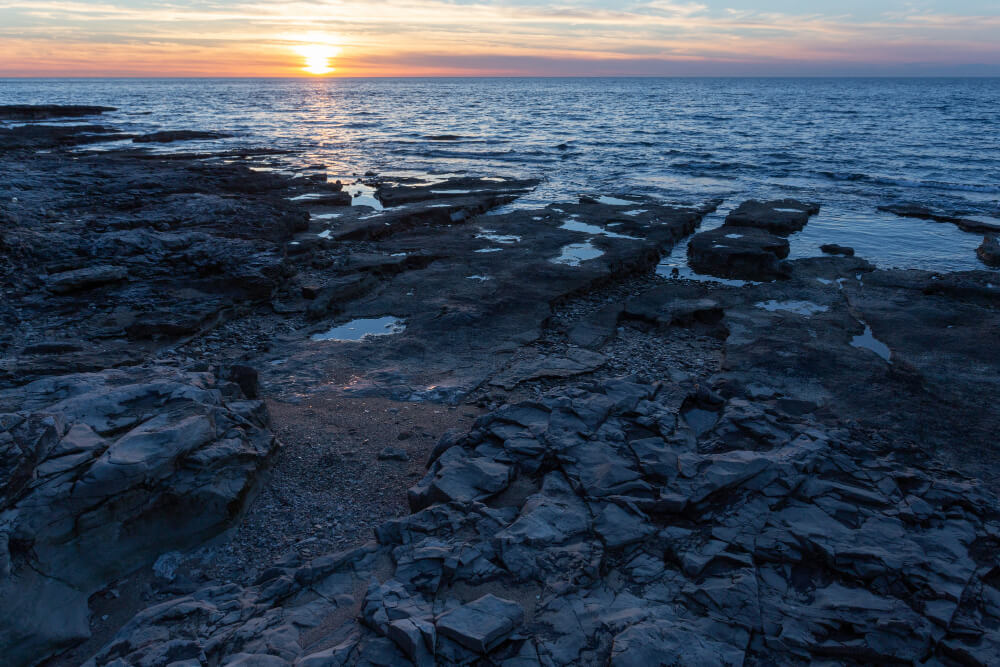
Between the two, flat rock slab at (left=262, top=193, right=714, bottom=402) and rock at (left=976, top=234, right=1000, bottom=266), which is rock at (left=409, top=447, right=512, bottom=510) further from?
rock at (left=976, top=234, right=1000, bottom=266)

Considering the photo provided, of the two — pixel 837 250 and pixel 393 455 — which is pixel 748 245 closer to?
pixel 837 250

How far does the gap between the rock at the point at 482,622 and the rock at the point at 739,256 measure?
1040 centimetres

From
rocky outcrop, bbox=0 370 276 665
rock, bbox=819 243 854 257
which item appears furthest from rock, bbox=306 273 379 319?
rock, bbox=819 243 854 257

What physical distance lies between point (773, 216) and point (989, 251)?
4.89 metres

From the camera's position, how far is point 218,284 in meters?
10.5

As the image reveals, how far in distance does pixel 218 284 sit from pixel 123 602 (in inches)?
274

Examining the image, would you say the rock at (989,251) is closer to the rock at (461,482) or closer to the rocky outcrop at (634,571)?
the rocky outcrop at (634,571)

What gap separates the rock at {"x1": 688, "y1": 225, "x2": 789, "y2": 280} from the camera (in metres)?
12.6

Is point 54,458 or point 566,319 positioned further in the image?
point 566,319

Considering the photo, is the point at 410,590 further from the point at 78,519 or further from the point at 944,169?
the point at 944,169

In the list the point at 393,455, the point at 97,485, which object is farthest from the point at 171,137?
the point at 97,485

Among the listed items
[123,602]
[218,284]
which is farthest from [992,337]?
[218,284]

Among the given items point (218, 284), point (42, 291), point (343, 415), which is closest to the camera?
point (343, 415)

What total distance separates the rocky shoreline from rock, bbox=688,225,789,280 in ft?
2.19
